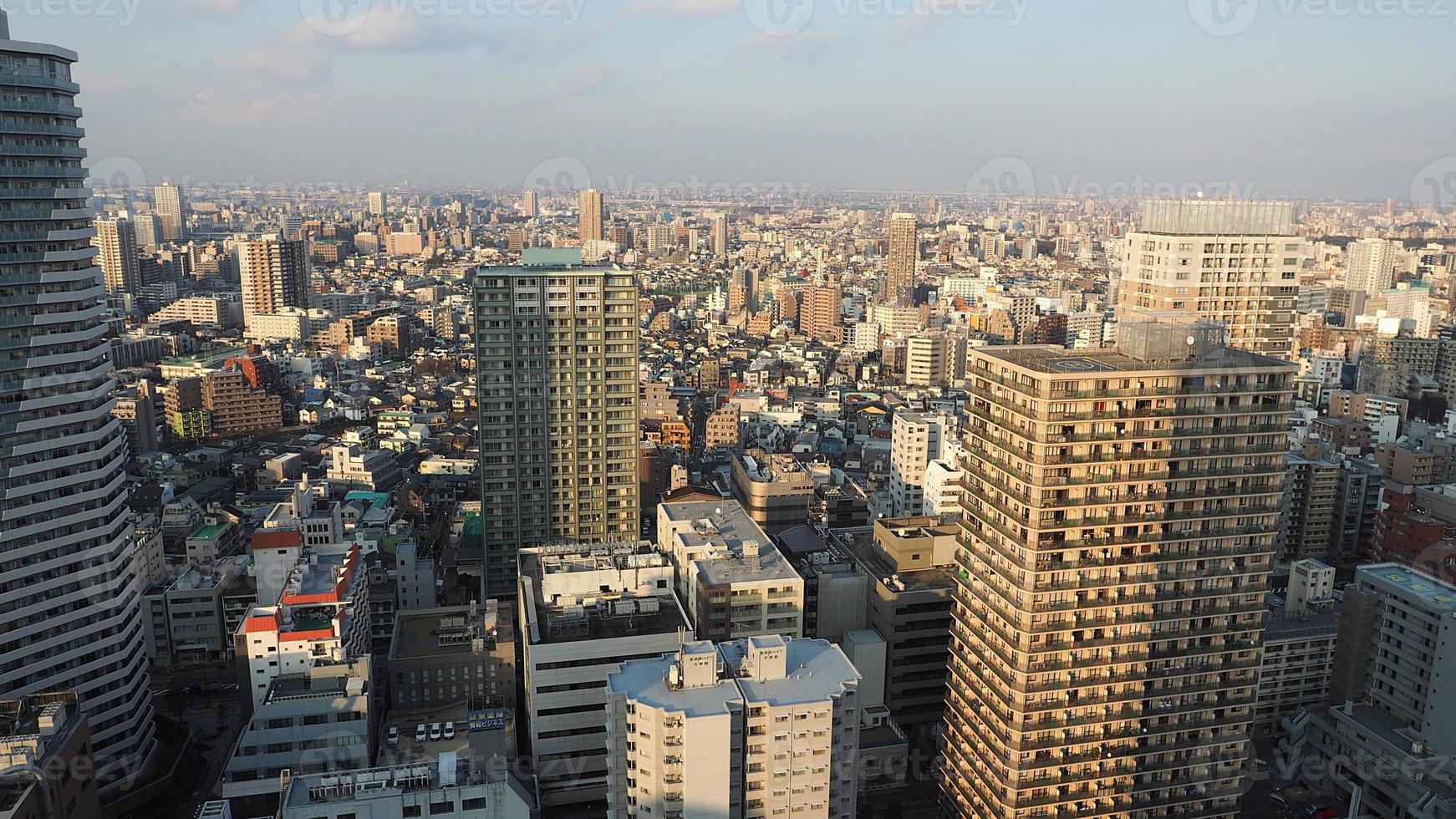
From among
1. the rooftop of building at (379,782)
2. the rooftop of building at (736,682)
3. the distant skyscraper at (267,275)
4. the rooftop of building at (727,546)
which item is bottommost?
the rooftop of building at (379,782)

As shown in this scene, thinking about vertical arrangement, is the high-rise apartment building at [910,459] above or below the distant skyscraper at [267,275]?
below

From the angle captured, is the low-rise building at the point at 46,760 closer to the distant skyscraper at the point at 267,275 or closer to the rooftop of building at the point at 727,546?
the rooftop of building at the point at 727,546

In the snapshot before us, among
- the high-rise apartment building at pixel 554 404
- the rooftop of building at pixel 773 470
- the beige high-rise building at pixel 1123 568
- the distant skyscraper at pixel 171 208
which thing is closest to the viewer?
the beige high-rise building at pixel 1123 568

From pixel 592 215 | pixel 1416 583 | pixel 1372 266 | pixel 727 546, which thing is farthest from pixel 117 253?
pixel 1372 266

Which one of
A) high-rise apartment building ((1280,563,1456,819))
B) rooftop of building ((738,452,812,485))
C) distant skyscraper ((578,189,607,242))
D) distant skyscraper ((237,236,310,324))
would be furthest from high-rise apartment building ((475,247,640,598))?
distant skyscraper ((578,189,607,242))

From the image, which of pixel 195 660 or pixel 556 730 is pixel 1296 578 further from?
pixel 195 660

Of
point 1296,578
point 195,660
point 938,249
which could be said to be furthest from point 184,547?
point 938,249

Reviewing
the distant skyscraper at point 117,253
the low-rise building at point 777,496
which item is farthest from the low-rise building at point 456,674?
the distant skyscraper at point 117,253

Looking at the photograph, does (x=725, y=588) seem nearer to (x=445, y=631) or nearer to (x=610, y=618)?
(x=610, y=618)
